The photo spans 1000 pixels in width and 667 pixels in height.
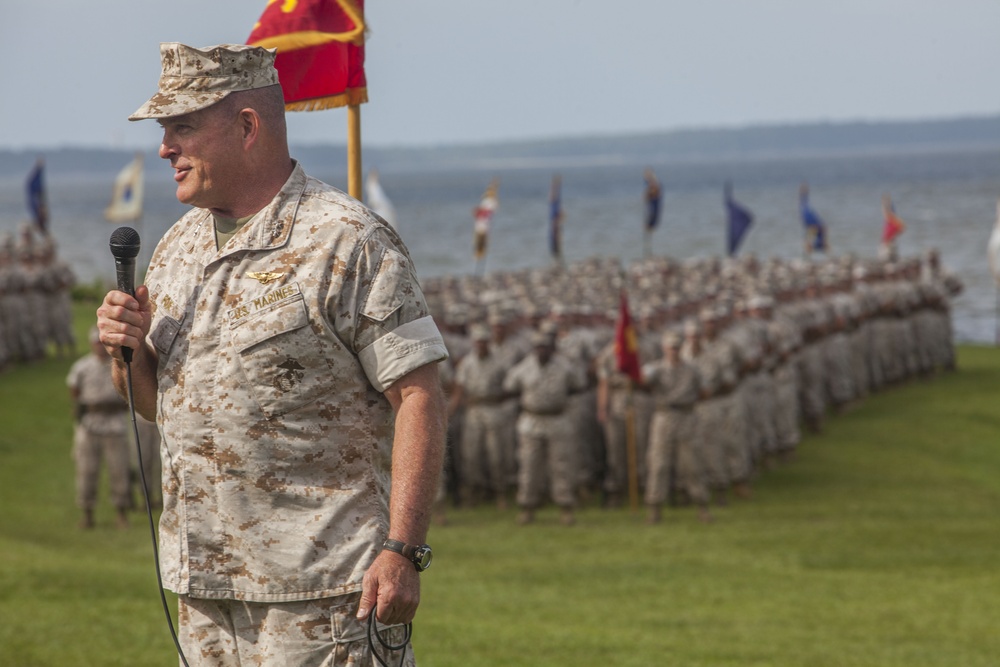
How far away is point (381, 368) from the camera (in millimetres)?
3396

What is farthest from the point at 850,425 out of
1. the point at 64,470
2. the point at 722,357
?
the point at 64,470

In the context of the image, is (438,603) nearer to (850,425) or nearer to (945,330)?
(850,425)

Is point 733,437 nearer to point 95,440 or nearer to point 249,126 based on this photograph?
point 95,440

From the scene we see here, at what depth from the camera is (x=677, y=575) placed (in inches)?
481

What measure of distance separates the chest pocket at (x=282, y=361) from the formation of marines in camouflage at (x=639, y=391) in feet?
39.2

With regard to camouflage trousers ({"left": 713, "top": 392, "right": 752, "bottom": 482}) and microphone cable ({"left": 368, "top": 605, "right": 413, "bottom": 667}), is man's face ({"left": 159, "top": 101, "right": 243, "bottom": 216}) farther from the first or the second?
camouflage trousers ({"left": 713, "top": 392, "right": 752, "bottom": 482})

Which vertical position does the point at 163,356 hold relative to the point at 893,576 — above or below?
above

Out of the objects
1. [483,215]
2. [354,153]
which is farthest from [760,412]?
[354,153]

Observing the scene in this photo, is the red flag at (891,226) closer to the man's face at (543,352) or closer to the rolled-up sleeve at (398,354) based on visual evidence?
the man's face at (543,352)

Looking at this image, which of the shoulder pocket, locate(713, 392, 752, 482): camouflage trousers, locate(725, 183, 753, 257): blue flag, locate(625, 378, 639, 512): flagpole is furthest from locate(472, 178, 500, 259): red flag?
the shoulder pocket

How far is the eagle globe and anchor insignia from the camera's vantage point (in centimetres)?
341

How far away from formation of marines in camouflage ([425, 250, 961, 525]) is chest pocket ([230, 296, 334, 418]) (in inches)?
470

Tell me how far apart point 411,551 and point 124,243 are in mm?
1019

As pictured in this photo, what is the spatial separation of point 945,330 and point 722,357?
12.1 meters
